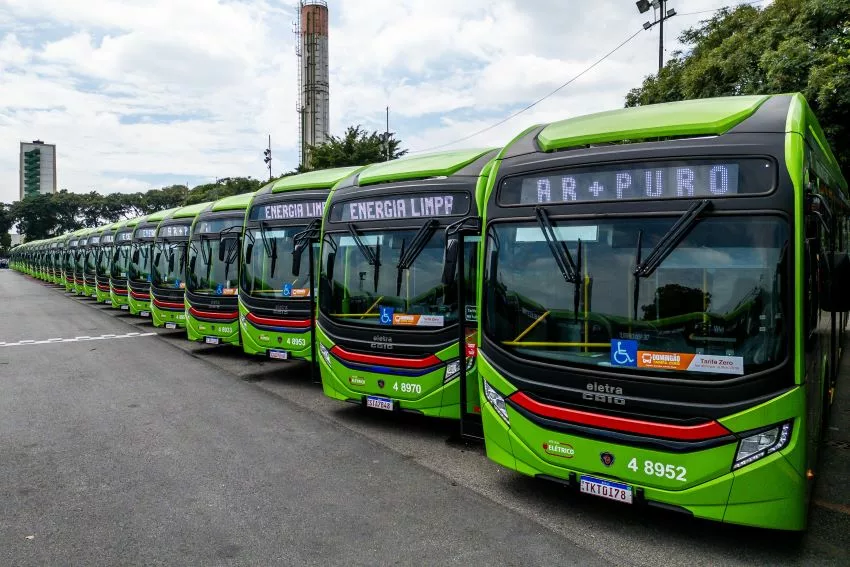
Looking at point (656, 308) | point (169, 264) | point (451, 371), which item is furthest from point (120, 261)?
point (656, 308)

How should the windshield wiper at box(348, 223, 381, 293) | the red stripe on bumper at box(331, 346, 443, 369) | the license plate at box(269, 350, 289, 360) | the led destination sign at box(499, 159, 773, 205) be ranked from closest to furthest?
the led destination sign at box(499, 159, 773, 205) < the red stripe on bumper at box(331, 346, 443, 369) < the windshield wiper at box(348, 223, 381, 293) < the license plate at box(269, 350, 289, 360)

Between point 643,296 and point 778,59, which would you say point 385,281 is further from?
point 778,59

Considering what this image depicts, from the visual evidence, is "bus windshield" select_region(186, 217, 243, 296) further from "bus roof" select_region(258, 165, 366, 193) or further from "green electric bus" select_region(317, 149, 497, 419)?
"green electric bus" select_region(317, 149, 497, 419)

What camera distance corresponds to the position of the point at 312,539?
414 centimetres

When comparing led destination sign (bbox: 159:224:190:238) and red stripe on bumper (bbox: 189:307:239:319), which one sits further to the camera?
led destination sign (bbox: 159:224:190:238)

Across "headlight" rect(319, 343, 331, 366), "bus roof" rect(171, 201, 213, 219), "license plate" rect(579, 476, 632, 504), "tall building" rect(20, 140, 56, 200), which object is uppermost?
"tall building" rect(20, 140, 56, 200)

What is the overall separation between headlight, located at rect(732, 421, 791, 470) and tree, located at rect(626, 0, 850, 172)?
9.90 meters

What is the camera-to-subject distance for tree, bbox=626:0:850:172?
531 inches

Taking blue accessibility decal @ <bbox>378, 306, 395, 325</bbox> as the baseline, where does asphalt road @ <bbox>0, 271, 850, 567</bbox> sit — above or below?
below

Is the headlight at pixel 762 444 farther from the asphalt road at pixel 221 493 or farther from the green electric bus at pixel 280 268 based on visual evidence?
the green electric bus at pixel 280 268

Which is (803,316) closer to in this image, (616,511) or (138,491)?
(616,511)

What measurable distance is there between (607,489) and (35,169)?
14584 centimetres

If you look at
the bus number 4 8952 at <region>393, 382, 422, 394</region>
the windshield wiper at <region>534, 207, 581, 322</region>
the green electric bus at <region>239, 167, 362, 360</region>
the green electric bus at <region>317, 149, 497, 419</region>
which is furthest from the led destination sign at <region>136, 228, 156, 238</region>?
the windshield wiper at <region>534, 207, 581, 322</region>

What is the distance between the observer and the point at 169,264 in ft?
48.4
